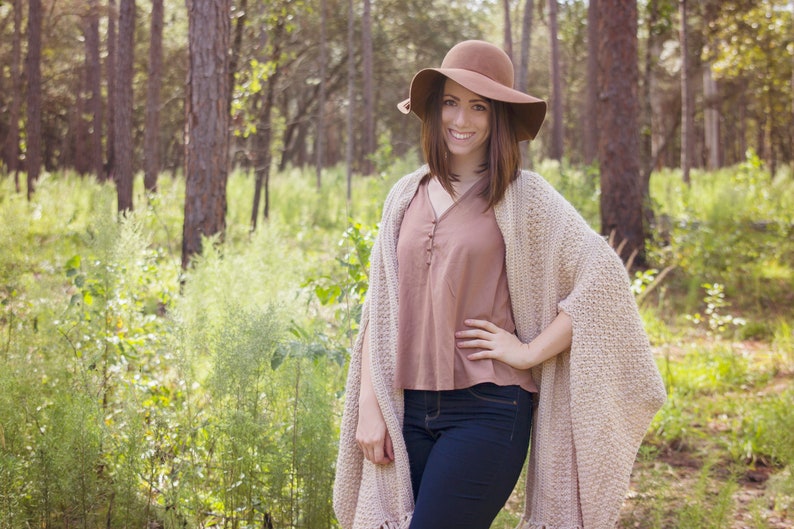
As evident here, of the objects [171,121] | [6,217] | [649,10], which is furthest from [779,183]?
[171,121]

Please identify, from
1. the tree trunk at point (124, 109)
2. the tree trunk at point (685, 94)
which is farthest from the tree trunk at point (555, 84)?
the tree trunk at point (124, 109)

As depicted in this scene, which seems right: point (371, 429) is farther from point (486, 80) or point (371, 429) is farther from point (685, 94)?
point (685, 94)

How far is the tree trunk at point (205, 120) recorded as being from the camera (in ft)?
20.5

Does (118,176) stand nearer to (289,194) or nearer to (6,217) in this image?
(289,194)

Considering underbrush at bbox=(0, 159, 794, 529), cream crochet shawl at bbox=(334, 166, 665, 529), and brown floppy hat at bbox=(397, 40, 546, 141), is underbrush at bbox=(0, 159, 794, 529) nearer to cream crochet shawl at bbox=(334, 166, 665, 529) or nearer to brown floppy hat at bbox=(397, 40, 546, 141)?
cream crochet shawl at bbox=(334, 166, 665, 529)

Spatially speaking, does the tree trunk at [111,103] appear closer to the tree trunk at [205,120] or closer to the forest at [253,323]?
the forest at [253,323]

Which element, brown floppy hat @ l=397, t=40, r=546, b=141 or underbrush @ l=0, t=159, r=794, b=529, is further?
underbrush @ l=0, t=159, r=794, b=529

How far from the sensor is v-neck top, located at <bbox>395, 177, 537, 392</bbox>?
233cm

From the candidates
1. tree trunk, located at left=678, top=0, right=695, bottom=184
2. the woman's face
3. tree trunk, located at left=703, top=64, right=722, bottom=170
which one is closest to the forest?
tree trunk, located at left=678, top=0, right=695, bottom=184

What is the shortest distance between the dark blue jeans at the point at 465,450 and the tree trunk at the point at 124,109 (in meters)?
10.2

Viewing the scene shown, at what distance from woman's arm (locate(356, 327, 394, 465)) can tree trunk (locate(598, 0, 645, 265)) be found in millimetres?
7269

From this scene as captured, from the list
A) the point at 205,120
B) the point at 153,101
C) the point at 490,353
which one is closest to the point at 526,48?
the point at 153,101

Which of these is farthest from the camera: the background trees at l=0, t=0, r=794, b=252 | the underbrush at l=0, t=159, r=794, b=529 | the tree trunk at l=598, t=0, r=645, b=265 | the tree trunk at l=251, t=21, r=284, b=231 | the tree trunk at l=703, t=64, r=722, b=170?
the tree trunk at l=703, t=64, r=722, b=170

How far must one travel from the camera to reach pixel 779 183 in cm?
1508
